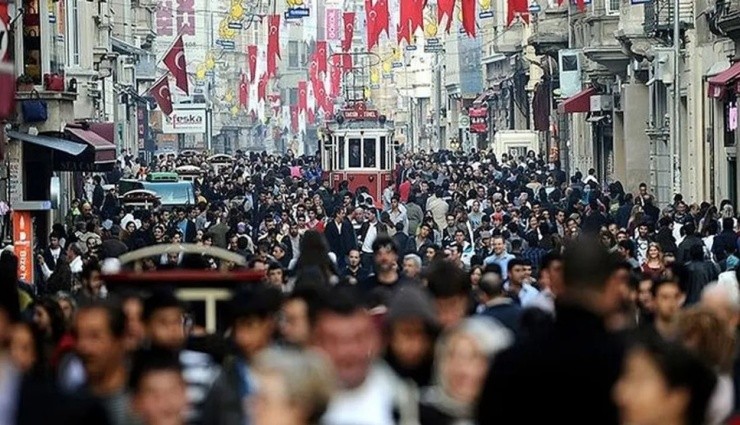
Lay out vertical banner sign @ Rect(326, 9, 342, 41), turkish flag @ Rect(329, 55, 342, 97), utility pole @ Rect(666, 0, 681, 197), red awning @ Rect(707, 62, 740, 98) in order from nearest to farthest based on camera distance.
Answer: red awning @ Rect(707, 62, 740, 98), utility pole @ Rect(666, 0, 681, 197), turkish flag @ Rect(329, 55, 342, 97), vertical banner sign @ Rect(326, 9, 342, 41)

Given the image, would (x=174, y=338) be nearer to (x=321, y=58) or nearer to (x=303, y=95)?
(x=321, y=58)

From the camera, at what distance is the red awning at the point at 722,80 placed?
3862 centimetres

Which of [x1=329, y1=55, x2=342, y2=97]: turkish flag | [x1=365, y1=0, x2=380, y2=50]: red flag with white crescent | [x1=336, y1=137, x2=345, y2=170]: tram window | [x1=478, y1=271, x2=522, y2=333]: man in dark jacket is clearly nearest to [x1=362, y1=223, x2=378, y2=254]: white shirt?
[x1=478, y1=271, x2=522, y2=333]: man in dark jacket

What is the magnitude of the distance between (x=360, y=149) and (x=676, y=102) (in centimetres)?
1514

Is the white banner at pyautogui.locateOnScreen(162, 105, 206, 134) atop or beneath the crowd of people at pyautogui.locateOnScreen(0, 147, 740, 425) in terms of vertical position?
atop

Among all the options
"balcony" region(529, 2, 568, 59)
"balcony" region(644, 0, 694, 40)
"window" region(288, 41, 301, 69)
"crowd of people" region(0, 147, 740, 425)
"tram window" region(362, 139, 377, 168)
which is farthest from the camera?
"window" region(288, 41, 301, 69)

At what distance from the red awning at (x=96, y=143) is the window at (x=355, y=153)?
1375cm

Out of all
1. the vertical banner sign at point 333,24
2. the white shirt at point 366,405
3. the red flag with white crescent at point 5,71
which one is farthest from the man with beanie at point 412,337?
the vertical banner sign at point 333,24

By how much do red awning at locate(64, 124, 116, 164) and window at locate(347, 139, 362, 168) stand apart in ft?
45.1

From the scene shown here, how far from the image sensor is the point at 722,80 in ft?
128

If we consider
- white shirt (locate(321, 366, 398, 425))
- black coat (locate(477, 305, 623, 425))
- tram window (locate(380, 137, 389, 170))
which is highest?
tram window (locate(380, 137, 389, 170))

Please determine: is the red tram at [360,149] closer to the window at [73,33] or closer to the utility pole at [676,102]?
the window at [73,33]

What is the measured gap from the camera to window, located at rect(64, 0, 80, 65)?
5297 cm

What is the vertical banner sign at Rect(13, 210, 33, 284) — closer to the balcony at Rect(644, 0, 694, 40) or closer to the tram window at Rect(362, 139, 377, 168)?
the balcony at Rect(644, 0, 694, 40)
